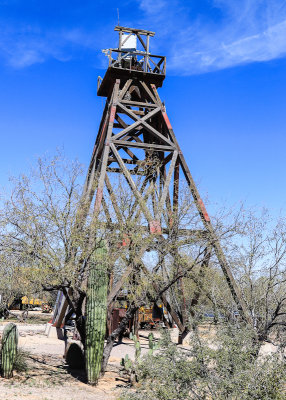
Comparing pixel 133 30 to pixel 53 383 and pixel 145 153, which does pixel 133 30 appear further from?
pixel 53 383

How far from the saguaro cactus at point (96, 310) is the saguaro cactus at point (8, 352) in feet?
6.21

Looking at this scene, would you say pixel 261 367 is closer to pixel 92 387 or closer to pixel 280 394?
pixel 280 394

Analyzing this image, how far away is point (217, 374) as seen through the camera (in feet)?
20.6

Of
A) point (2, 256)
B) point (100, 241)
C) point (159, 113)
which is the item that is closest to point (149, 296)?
point (100, 241)

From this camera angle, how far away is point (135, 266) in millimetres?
12023

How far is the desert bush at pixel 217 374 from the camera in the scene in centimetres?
554

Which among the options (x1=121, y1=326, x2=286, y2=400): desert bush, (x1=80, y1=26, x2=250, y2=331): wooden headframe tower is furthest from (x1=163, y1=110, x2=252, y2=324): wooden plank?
(x1=121, y1=326, x2=286, y2=400): desert bush

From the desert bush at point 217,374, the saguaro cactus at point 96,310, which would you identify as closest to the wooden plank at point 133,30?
the saguaro cactus at point 96,310

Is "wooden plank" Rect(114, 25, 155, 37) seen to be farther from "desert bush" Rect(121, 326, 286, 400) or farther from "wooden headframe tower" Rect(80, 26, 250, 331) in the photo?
"desert bush" Rect(121, 326, 286, 400)

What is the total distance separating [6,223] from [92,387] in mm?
5010

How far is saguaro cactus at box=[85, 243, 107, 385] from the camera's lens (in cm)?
1091

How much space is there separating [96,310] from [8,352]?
8.04 ft

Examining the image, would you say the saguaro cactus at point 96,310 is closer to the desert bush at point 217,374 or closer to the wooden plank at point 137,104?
the desert bush at point 217,374

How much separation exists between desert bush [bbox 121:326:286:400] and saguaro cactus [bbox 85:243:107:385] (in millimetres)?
4253
